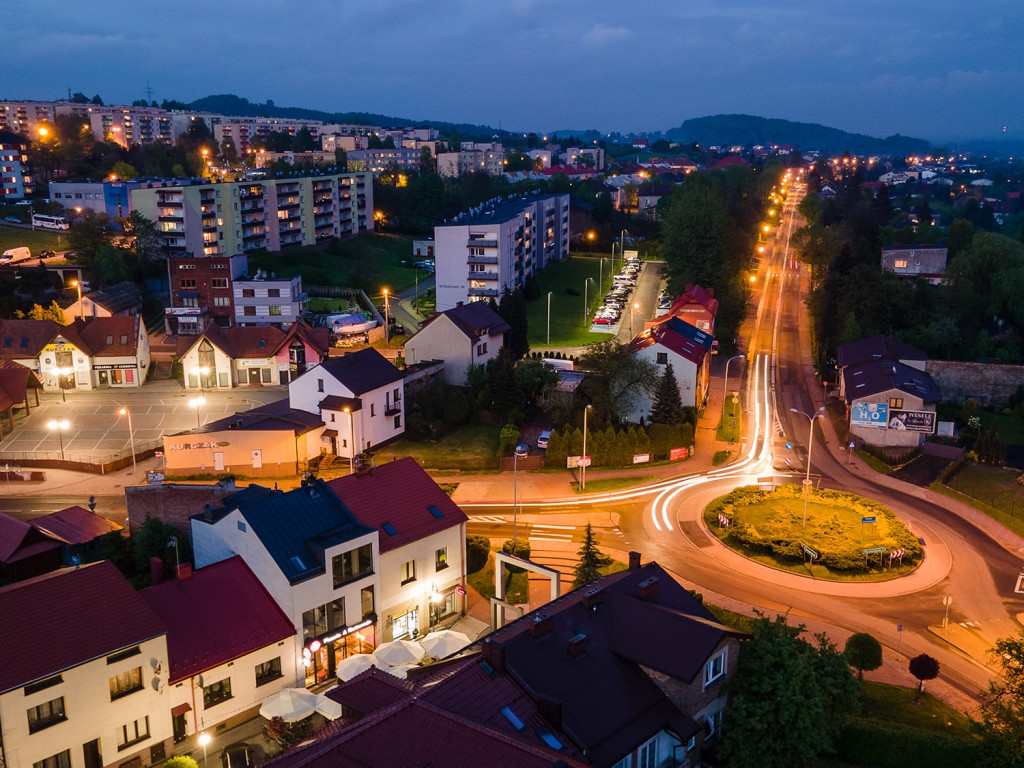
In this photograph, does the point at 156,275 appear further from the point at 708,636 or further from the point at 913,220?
the point at 913,220

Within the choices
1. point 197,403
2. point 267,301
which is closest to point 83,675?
point 197,403

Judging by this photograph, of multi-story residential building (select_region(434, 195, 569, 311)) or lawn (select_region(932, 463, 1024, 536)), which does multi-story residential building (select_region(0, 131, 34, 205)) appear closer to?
multi-story residential building (select_region(434, 195, 569, 311))

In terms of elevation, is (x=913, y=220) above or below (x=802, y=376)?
above

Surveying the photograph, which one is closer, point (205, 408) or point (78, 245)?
point (205, 408)

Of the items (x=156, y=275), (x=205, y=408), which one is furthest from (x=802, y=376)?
(x=156, y=275)

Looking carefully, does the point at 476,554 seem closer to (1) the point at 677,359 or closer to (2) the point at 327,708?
(2) the point at 327,708

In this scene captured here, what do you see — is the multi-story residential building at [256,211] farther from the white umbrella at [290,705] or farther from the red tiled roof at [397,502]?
the white umbrella at [290,705]
